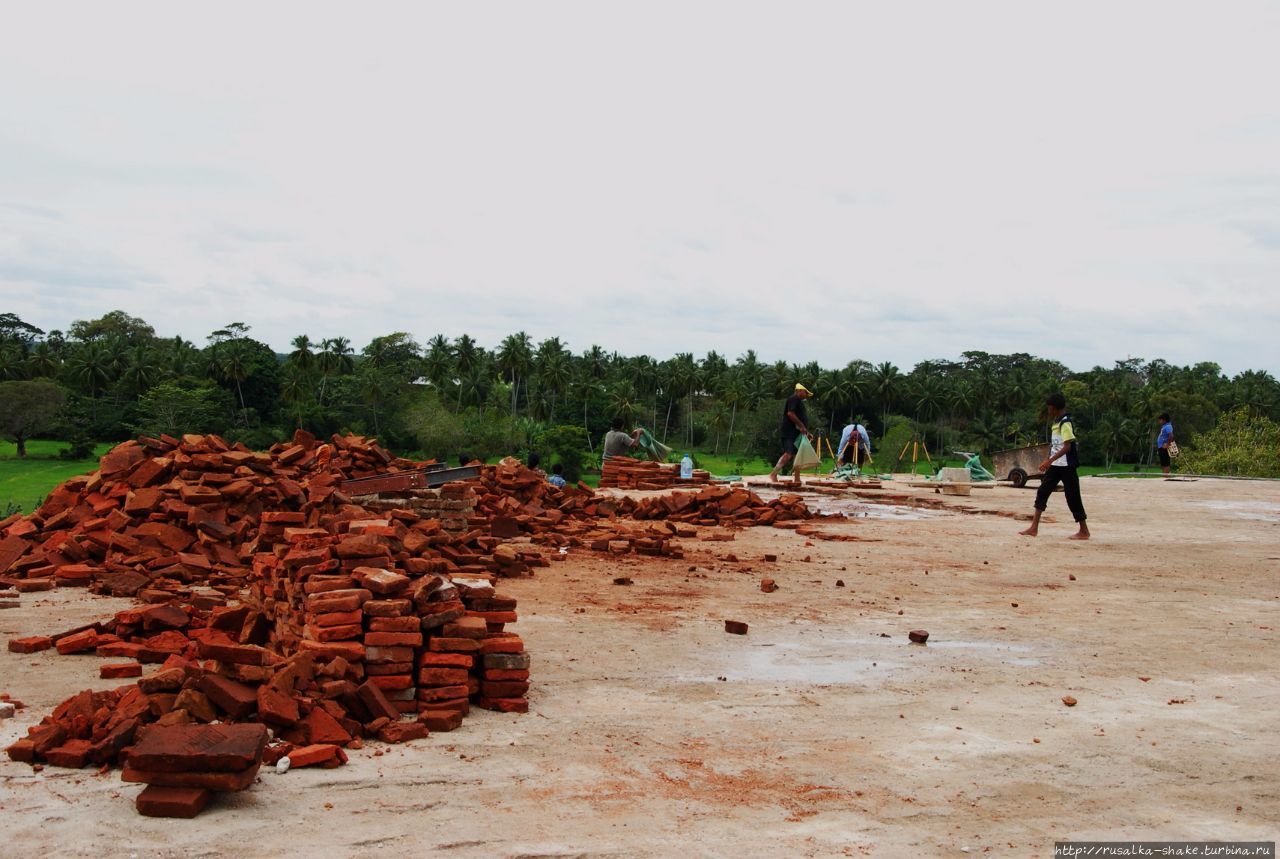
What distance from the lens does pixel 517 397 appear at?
90938 mm

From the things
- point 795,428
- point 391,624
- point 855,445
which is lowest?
point 391,624

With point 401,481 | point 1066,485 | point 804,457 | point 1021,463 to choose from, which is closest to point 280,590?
point 401,481

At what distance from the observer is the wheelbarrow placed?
23172 millimetres

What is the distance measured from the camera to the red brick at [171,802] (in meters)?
3.70

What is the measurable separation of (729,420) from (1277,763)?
82744mm

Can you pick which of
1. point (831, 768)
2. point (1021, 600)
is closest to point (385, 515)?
point (1021, 600)

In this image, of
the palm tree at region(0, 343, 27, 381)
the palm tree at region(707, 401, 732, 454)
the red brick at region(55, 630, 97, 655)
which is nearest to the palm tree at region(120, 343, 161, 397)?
the palm tree at region(0, 343, 27, 381)

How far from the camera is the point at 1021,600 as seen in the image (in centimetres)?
885

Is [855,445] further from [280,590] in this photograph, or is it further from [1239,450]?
[1239,450]

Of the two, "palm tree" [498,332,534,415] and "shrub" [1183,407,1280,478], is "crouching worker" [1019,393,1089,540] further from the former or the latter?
"palm tree" [498,332,534,415]

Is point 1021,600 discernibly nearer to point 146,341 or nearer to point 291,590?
point 291,590

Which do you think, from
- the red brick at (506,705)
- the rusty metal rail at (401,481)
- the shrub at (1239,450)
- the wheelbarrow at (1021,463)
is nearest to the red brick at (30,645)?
the red brick at (506,705)

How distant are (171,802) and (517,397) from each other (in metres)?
87.8

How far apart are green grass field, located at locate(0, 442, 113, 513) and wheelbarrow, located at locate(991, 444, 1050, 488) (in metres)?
39.3
